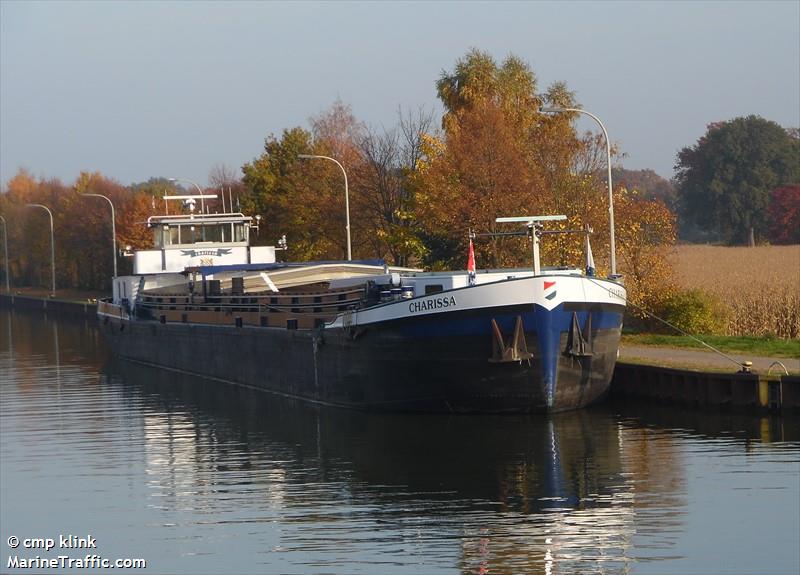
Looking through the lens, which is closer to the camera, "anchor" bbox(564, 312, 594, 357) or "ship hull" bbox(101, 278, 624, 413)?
"ship hull" bbox(101, 278, 624, 413)

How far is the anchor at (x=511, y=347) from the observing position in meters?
26.7

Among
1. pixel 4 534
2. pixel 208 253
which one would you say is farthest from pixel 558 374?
pixel 208 253

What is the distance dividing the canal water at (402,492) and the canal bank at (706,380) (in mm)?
457

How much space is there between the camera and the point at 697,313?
123ft

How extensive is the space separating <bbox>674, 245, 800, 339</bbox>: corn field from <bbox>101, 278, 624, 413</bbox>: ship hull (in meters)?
9.55

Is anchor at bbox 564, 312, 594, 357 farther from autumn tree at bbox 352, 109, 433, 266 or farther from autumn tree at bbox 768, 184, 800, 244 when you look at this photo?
autumn tree at bbox 768, 184, 800, 244

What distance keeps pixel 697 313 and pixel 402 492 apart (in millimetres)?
18420

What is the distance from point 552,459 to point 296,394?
1188 cm

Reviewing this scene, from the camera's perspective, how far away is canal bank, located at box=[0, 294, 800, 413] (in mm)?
26750

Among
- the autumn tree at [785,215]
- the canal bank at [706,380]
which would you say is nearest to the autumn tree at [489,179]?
the canal bank at [706,380]

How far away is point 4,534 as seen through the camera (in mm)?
19688

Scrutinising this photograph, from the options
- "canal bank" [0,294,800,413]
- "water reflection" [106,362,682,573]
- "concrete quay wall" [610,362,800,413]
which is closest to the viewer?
"water reflection" [106,362,682,573]

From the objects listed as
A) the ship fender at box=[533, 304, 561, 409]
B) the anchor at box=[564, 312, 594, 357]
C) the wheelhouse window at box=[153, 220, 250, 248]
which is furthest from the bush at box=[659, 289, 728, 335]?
the wheelhouse window at box=[153, 220, 250, 248]

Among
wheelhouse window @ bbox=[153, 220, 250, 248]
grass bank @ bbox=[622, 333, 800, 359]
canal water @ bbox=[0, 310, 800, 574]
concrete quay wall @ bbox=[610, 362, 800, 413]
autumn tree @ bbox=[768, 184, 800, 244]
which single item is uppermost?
autumn tree @ bbox=[768, 184, 800, 244]
